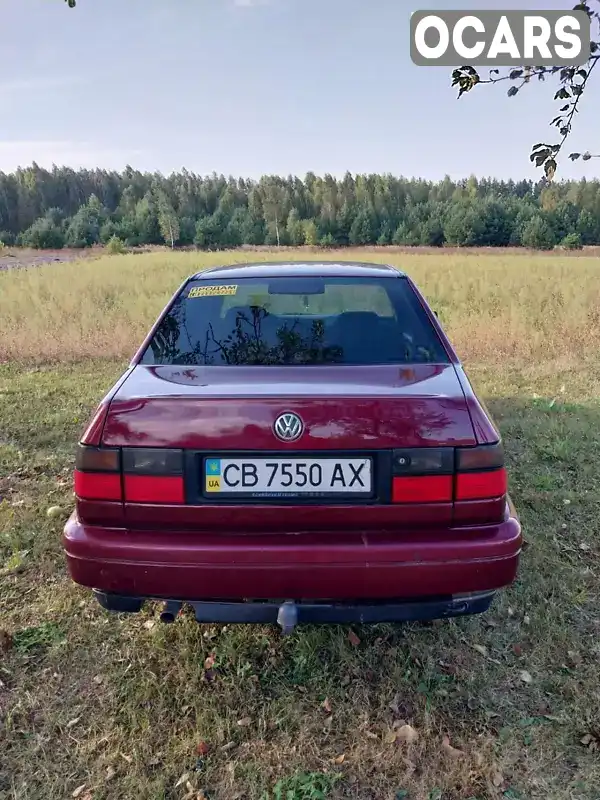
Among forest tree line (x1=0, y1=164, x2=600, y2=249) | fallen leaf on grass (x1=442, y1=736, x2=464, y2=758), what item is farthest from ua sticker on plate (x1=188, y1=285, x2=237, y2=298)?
forest tree line (x1=0, y1=164, x2=600, y2=249)

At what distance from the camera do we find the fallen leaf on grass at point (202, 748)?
198 cm

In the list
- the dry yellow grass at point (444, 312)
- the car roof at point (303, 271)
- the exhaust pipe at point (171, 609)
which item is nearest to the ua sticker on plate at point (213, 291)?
the car roof at point (303, 271)

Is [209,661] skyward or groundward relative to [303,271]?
groundward

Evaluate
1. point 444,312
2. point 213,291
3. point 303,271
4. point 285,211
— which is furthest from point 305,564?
point 285,211

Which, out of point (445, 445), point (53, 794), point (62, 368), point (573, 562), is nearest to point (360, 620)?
point (445, 445)

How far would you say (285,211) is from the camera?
79.6 metres

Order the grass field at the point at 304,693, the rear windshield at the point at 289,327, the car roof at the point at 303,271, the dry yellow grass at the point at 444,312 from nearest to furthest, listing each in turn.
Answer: the grass field at the point at 304,693, the rear windshield at the point at 289,327, the car roof at the point at 303,271, the dry yellow grass at the point at 444,312

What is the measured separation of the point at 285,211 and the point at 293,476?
269ft

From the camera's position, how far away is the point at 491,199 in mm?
71562

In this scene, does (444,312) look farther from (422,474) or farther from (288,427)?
(288,427)

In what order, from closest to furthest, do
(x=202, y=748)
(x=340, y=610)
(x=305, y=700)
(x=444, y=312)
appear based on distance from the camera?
(x=340, y=610)
(x=202, y=748)
(x=305, y=700)
(x=444, y=312)

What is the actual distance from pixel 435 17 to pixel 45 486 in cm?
371

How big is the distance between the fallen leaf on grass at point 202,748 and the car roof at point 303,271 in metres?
1.97

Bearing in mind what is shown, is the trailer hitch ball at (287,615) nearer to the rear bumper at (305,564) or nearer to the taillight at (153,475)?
the rear bumper at (305,564)
